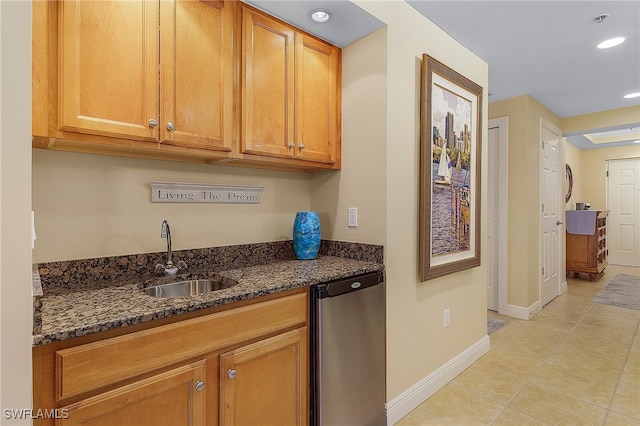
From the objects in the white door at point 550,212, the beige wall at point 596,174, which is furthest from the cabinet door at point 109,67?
the beige wall at point 596,174

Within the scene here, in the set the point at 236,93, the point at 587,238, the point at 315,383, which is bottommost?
the point at 315,383

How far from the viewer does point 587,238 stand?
5.37 metres

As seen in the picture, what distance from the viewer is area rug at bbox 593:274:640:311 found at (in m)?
4.17

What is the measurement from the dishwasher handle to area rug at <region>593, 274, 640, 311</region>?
161 inches

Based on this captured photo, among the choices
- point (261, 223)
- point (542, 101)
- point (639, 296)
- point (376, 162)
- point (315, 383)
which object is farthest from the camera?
point (639, 296)

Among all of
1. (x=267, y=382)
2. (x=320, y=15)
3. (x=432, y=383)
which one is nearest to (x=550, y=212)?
(x=432, y=383)

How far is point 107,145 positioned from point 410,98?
5.37 ft

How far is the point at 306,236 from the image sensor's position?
2021mm

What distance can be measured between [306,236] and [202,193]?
64cm

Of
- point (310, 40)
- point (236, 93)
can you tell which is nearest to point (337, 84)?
point (310, 40)

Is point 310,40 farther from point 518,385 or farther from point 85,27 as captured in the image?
point 518,385

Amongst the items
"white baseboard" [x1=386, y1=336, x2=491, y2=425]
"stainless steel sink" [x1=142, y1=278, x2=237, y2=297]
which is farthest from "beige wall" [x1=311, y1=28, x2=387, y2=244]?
"white baseboard" [x1=386, y1=336, x2=491, y2=425]

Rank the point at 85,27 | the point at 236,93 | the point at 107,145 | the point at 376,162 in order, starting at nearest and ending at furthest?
the point at 85,27 → the point at 107,145 → the point at 236,93 → the point at 376,162

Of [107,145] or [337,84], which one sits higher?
[337,84]
